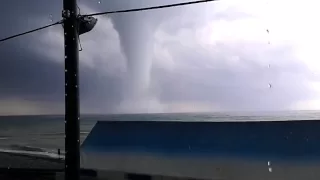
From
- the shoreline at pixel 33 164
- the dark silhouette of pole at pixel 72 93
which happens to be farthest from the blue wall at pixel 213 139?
the shoreline at pixel 33 164

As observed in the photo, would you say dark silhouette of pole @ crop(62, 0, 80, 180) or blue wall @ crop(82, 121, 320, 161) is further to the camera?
blue wall @ crop(82, 121, 320, 161)

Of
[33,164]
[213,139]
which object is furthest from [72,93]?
[33,164]

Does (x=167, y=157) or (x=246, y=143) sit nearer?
(x=246, y=143)

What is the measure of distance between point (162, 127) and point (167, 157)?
0.55m

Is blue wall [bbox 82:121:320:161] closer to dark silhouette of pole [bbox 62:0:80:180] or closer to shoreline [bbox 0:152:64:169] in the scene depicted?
dark silhouette of pole [bbox 62:0:80:180]

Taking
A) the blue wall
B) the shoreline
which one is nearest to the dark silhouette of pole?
the blue wall

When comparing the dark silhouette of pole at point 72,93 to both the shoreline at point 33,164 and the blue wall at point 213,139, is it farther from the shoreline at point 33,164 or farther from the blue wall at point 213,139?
the shoreline at point 33,164

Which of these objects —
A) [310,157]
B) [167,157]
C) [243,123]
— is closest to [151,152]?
[167,157]

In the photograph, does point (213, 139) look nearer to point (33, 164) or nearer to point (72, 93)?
point (72, 93)

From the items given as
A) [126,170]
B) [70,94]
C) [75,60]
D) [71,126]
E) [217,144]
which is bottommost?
[126,170]

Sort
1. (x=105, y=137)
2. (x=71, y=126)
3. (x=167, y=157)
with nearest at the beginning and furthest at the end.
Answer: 1. (x=71, y=126)
2. (x=167, y=157)
3. (x=105, y=137)

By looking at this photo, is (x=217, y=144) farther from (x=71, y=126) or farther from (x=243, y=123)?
Result: (x=71, y=126)

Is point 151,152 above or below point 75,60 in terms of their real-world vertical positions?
below

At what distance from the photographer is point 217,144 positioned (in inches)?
238
